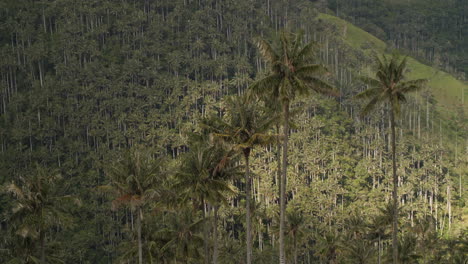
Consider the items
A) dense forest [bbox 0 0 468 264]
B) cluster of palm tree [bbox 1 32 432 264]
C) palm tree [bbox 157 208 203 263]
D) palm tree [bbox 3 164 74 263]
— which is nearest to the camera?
cluster of palm tree [bbox 1 32 432 264]

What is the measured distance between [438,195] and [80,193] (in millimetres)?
100625

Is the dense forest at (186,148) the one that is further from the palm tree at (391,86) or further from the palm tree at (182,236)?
the palm tree at (391,86)

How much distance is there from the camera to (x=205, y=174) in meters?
48.4

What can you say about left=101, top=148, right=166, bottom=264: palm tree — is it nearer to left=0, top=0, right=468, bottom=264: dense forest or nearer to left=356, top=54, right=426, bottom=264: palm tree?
left=0, top=0, right=468, bottom=264: dense forest

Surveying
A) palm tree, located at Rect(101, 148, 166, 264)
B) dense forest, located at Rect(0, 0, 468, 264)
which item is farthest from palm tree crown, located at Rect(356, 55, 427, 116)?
palm tree, located at Rect(101, 148, 166, 264)

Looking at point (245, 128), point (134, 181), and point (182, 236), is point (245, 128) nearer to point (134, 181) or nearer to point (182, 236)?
point (134, 181)

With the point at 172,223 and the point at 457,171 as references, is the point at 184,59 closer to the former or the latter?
the point at 457,171

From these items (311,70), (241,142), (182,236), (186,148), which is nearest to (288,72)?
(311,70)

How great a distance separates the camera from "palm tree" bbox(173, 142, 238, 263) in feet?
159

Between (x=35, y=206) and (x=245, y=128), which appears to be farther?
(x=35, y=206)

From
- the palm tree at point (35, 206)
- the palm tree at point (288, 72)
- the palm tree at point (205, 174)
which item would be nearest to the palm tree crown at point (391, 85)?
the palm tree at point (288, 72)

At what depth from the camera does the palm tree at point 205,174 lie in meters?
48.3

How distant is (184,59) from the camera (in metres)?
180

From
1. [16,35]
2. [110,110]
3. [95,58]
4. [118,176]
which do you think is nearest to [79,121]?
[110,110]
